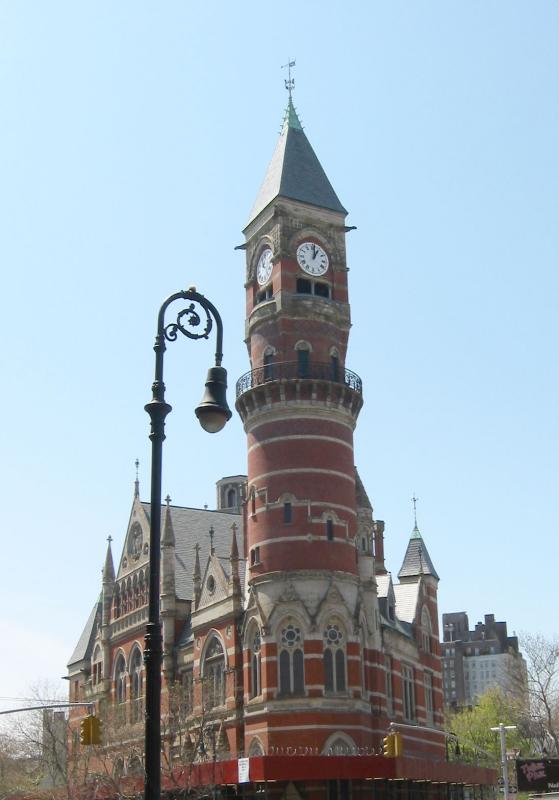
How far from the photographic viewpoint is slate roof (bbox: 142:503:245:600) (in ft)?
234

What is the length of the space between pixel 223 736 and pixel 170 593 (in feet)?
42.4

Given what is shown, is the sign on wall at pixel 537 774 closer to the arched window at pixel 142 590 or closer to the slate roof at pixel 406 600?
the slate roof at pixel 406 600

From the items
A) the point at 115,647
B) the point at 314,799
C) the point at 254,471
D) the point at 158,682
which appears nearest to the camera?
the point at 158,682

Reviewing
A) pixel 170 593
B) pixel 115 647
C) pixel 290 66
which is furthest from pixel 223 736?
pixel 290 66

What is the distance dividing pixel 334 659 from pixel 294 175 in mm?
26967

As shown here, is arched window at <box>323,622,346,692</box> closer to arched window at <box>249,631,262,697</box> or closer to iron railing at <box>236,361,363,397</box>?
arched window at <box>249,631,262,697</box>

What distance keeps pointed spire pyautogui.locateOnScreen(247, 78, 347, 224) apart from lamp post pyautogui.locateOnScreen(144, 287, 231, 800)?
149ft

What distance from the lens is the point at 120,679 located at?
243ft

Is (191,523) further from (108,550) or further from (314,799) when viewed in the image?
(314,799)

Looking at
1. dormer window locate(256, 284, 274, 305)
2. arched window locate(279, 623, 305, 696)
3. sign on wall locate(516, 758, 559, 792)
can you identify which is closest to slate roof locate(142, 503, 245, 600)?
arched window locate(279, 623, 305, 696)

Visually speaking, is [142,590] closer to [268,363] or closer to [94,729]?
[268,363]

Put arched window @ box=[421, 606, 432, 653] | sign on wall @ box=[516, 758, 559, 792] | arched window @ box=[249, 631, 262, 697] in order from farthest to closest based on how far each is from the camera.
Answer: sign on wall @ box=[516, 758, 559, 792] < arched window @ box=[421, 606, 432, 653] < arched window @ box=[249, 631, 262, 697]

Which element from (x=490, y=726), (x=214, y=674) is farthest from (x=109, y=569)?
(x=490, y=726)

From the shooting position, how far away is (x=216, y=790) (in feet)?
172
